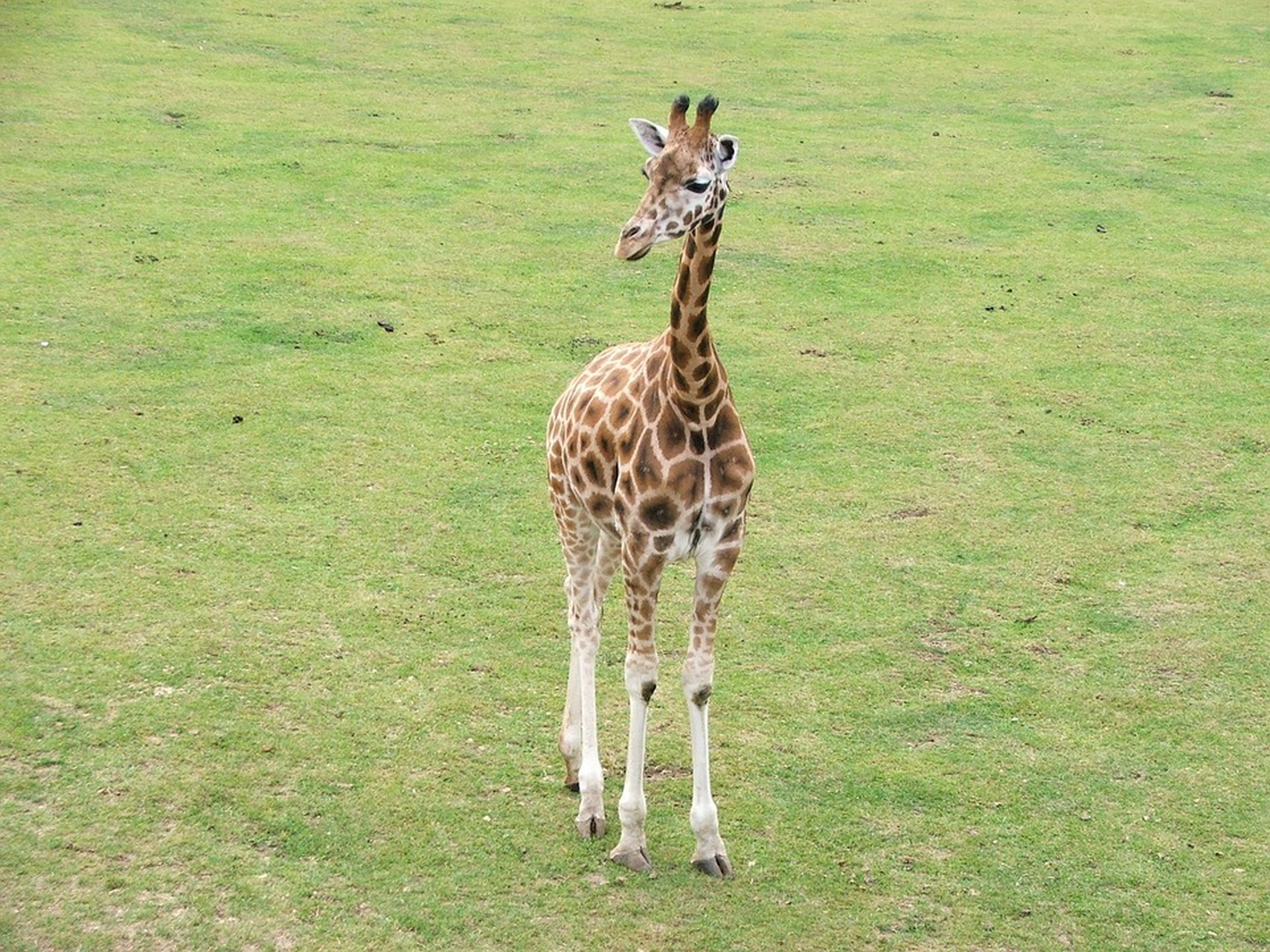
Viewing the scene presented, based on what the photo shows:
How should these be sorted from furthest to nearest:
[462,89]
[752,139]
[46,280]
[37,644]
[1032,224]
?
[462,89]
[752,139]
[1032,224]
[46,280]
[37,644]

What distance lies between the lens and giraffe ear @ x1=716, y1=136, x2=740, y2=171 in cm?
566

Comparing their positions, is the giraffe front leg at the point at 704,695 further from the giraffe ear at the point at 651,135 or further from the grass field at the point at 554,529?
the giraffe ear at the point at 651,135

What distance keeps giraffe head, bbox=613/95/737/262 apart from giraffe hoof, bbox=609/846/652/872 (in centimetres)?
246

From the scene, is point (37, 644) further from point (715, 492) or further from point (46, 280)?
point (46, 280)

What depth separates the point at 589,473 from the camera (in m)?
6.35

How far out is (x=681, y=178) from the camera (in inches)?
217

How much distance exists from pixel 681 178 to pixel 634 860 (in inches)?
109

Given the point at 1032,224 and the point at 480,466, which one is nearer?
the point at 480,466

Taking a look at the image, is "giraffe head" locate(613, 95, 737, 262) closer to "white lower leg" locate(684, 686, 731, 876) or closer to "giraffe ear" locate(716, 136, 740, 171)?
"giraffe ear" locate(716, 136, 740, 171)

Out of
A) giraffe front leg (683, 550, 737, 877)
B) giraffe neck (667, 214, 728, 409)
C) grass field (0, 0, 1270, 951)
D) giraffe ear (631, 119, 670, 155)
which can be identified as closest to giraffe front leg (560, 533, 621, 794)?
grass field (0, 0, 1270, 951)

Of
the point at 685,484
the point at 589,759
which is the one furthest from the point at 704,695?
the point at 685,484

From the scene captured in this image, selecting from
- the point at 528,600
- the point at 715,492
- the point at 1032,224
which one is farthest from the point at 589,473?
the point at 1032,224

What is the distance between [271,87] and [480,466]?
9804 mm

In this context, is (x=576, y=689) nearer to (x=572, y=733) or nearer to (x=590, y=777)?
(x=572, y=733)
